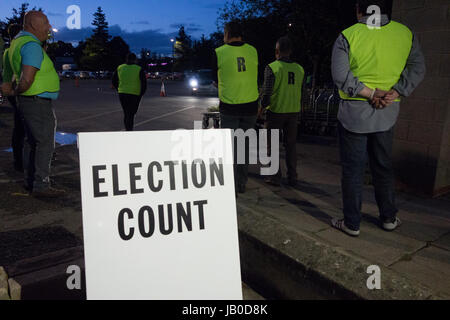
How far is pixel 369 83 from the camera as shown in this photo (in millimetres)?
2842

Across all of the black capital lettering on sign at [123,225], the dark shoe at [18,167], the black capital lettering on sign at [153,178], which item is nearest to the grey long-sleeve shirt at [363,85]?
the black capital lettering on sign at [153,178]

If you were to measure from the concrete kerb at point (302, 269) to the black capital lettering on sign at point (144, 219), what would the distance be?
877 mm

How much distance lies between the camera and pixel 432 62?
3.78 meters

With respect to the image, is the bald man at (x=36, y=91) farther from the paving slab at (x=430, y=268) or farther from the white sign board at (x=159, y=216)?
the paving slab at (x=430, y=268)

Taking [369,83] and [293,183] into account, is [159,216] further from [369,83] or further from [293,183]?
[293,183]

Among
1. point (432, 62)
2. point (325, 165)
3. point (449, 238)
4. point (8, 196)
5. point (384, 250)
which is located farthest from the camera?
point (325, 165)

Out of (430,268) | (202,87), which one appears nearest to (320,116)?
(430,268)

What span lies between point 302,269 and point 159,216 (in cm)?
92

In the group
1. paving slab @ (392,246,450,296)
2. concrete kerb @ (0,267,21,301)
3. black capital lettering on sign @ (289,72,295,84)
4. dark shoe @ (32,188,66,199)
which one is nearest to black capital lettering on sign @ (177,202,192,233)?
concrete kerb @ (0,267,21,301)

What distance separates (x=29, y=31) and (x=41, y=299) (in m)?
2.95

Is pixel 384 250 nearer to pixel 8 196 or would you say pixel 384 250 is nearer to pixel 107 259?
pixel 107 259

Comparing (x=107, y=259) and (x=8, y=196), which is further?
(x=8, y=196)

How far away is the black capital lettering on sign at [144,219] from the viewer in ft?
5.79
